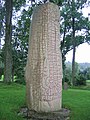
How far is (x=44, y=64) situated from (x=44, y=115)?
5.09 ft

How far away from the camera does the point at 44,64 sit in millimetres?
8500

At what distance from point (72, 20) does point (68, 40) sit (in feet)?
9.47

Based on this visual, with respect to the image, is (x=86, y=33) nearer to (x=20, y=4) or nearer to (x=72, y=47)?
(x=72, y=47)

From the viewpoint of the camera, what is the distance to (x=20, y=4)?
27516 millimetres

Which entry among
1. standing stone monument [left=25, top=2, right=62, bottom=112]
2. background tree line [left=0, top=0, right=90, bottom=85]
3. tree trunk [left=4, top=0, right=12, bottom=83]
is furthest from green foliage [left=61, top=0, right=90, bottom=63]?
standing stone monument [left=25, top=2, right=62, bottom=112]

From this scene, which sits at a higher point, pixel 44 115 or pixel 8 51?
pixel 8 51

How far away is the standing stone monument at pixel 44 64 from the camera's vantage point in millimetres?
8523

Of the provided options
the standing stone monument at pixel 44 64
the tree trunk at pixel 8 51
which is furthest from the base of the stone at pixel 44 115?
the tree trunk at pixel 8 51

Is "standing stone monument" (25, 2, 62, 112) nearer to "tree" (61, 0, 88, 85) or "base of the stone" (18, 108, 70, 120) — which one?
"base of the stone" (18, 108, 70, 120)

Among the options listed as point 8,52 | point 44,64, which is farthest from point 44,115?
point 8,52

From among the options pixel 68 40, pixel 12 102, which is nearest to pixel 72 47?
pixel 68 40

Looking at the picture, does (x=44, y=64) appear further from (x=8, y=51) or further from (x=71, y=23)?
(x=71, y=23)

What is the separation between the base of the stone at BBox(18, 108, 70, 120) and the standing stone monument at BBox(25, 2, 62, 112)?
0.69 ft

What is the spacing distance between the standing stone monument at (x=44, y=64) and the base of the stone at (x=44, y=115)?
21cm
